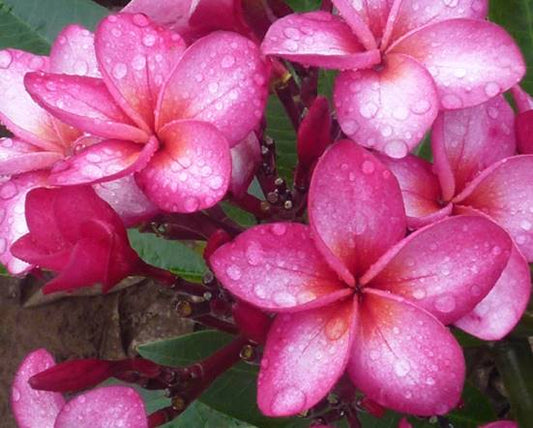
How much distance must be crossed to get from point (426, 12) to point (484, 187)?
165mm

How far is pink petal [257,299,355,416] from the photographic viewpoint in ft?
2.30

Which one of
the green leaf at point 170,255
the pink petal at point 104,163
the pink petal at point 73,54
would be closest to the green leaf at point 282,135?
the green leaf at point 170,255

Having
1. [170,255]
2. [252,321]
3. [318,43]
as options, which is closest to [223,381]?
[170,255]

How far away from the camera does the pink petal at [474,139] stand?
2.71 ft

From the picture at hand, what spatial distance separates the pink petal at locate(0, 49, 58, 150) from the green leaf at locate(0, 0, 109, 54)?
0.48 metres

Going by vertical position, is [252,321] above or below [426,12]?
below

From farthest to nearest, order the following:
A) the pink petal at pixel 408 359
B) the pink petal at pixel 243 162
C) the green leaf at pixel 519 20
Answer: the green leaf at pixel 519 20 → the pink petal at pixel 243 162 → the pink petal at pixel 408 359

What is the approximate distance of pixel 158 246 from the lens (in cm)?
145

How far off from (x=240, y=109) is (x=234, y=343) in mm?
243

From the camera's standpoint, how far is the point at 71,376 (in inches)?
31.6

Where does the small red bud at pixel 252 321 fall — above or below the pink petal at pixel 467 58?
below

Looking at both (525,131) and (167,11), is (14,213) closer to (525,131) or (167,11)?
(167,11)

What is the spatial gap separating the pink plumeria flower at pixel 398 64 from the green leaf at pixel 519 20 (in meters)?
0.40

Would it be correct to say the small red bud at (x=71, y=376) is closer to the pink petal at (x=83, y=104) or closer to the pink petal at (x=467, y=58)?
the pink petal at (x=83, y=104)
